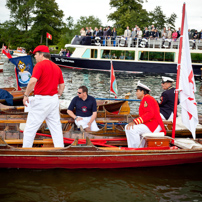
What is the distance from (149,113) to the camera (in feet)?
19.6

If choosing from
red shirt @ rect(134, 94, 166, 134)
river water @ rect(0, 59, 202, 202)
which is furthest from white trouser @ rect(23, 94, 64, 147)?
red shirt @ rect(134, 94, 166, 134)

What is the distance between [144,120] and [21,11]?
51163mm

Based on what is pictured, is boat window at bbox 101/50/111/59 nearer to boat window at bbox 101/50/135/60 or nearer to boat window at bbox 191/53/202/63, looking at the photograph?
boat window at bbox 101/50/135/60

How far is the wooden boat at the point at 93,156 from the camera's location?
5609mm

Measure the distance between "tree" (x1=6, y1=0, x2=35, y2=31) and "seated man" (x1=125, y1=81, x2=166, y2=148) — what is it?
160ft

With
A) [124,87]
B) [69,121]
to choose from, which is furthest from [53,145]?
[124,87]

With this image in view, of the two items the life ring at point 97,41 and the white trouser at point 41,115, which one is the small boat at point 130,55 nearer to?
the life ring at point 97,41

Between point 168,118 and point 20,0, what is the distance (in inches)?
2112

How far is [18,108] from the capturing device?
847cm

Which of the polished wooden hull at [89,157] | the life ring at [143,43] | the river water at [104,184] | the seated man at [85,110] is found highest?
the life ring at [143,43]

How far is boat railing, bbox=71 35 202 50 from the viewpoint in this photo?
26.8 meters

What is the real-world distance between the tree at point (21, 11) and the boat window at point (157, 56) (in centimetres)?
3019

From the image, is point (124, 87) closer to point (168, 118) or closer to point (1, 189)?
point (168, 118)

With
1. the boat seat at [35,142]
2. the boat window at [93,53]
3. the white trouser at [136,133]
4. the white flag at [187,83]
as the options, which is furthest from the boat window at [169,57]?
the boat seat at [35,142]
